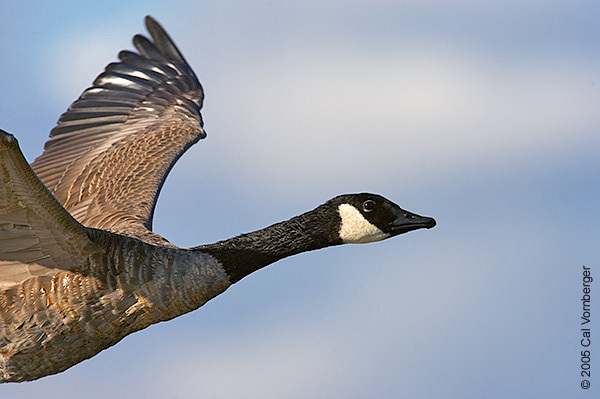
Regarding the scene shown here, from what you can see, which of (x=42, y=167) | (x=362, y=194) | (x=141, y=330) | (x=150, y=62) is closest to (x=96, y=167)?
(x=42, y=167)

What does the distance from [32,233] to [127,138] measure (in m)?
4.45

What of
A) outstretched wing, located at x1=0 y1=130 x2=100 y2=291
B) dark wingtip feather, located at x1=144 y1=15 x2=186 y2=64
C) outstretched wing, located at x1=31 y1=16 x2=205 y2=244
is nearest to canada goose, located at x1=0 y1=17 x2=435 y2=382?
outstretched wing, located at x1=0 y1=130 x2=100 y2=291

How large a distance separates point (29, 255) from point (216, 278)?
73.8 inches

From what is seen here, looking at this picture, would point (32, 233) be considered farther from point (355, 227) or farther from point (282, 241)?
point (355, 227)

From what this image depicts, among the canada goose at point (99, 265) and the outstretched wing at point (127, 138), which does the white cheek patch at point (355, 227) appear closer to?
the canada goose at point (99, 265)

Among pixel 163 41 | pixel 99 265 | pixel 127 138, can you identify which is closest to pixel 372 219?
pixel 99 265

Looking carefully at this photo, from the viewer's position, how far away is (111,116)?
39.4 feet

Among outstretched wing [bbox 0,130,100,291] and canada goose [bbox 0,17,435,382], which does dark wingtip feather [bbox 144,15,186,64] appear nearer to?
canada goose [bbox 0,17,435,382]

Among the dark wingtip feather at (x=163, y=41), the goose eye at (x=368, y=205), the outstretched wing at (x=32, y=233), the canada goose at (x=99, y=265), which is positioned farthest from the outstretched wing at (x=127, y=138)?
the goose eye at (x=368, y=205)

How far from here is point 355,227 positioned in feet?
26.0

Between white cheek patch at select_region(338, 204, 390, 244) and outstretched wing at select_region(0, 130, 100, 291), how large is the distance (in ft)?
8.34

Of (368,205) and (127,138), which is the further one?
(127,138)

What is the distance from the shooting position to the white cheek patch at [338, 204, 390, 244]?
7.92m

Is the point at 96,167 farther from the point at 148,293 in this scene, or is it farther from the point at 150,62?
the point at 148,293
